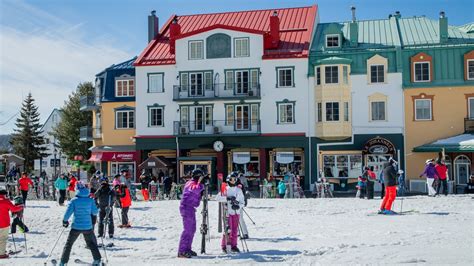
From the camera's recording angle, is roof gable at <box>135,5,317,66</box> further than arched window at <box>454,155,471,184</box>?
Yes

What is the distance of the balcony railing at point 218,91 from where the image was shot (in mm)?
37938

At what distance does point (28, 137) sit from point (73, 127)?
865 cm

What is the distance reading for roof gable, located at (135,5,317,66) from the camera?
126ft

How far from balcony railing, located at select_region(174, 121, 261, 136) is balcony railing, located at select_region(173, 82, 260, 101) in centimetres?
165

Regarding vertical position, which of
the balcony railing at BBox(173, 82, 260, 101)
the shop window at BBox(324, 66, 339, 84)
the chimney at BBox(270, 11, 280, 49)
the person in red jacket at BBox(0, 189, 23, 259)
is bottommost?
the person in red jacket at BBox(0, 189, 23, 259)

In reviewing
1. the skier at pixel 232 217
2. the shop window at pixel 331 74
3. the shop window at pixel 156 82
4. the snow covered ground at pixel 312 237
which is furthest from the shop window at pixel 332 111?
the skier at pixel 232 217

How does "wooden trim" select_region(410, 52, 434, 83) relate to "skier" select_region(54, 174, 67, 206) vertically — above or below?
above

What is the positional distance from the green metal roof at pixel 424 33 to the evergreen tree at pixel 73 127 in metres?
32.7

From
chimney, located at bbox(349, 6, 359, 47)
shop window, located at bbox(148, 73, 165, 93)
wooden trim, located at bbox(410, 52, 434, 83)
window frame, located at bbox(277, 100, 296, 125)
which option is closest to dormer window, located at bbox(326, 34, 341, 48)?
chimney, located at bbox(349, 6, 359, 47)

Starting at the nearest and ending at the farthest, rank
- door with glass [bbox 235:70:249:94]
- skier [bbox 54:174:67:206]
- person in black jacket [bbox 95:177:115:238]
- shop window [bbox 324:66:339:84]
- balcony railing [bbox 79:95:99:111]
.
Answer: person in black jacket [bbox 95:177:115:238] < skier [bbox 54:174:67:206] < shop window [bbox 324:66:339:84] < door with glass [bbox 235:70:249:94] < balcony railing [bbox 79:95:99:111]

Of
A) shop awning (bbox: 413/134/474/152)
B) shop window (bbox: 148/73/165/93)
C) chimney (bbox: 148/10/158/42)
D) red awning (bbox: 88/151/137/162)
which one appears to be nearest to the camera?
shop awning (bbox: 413/134/474/152)

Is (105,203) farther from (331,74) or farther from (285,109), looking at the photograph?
(331,74)

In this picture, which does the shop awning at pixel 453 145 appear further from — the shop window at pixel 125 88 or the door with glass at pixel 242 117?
the shop window at pixel 125 88

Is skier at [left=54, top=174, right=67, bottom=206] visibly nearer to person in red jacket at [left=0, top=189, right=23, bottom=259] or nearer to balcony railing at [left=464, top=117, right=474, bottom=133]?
person in red jacket at [left=0, top=189, right=23, bottom=259]
